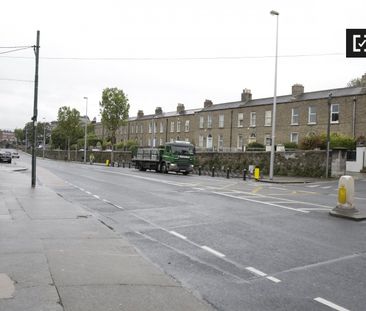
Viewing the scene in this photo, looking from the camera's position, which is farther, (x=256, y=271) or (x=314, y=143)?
(x=314, y=143)

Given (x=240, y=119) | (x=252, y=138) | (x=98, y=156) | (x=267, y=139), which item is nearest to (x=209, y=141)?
(x=240, y=119)

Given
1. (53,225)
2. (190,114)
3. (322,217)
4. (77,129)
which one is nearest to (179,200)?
(322,217)

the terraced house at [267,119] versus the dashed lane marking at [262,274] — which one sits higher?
the terraced house at [267,119]

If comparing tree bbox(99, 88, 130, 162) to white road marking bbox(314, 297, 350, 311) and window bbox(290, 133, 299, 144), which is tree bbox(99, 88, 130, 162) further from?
white road marking bbox(314, 297, 350, 311)

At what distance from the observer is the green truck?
3836cm

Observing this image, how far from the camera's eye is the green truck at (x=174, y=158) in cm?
3836

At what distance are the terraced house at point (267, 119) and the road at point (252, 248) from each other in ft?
70.1

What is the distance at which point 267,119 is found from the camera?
168 ft

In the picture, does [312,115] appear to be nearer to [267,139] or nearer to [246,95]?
[267,139]

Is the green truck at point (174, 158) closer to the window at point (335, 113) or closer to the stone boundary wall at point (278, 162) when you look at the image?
the stone boundary wall at point (278, 162)

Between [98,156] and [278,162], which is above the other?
[278,162]

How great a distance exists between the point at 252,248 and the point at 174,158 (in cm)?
3005

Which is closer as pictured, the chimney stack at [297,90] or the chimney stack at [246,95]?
the chimney stack at [297,90]

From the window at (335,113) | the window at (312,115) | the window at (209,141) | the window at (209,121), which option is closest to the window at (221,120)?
the window at (209,121)
